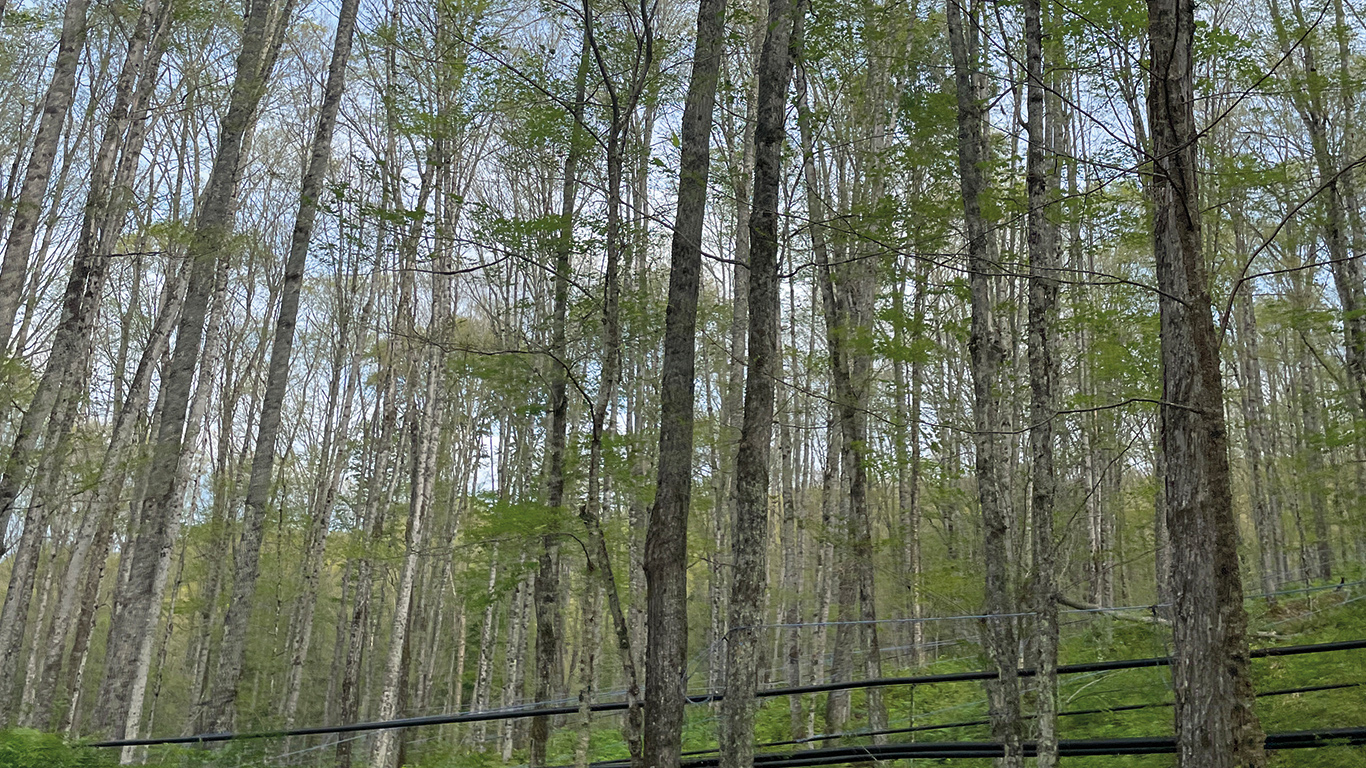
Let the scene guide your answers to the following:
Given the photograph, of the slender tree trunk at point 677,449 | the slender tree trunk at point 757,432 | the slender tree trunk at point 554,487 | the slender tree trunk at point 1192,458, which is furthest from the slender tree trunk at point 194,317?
the slender tree trunk at point 1192,458

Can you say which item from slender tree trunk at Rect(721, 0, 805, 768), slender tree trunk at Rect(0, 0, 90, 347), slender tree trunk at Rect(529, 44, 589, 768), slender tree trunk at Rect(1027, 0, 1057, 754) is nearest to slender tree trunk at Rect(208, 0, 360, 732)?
slender tree trunk at Rect(0, 0, 90, 347)

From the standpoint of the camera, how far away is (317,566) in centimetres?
1537

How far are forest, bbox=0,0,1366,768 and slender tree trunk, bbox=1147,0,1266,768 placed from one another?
0.06 feet

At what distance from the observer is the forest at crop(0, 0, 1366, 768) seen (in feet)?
17.7

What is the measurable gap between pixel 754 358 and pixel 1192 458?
9.76 ft

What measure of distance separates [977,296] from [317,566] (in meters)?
13.5

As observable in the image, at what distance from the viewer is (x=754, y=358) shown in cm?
596

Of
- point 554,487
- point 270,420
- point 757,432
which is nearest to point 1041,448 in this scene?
point 757,432

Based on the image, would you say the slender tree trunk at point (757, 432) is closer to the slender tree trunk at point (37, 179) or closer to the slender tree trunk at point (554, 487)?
the slender tree trunk at point (554, 487)

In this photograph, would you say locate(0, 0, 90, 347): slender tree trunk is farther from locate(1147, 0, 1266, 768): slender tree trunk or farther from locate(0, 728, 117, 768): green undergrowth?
locate(1147, 0, 1266, 768): slender tree trunk

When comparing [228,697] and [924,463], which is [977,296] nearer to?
[924,463]

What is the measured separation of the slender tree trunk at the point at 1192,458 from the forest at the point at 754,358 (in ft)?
0.06

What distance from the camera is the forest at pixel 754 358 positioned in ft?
17.7

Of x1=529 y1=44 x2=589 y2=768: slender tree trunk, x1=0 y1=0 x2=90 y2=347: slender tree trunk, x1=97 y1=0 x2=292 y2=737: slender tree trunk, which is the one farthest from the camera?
x1=97 y1=0 x2=292 y2=737: slender tree trunk
